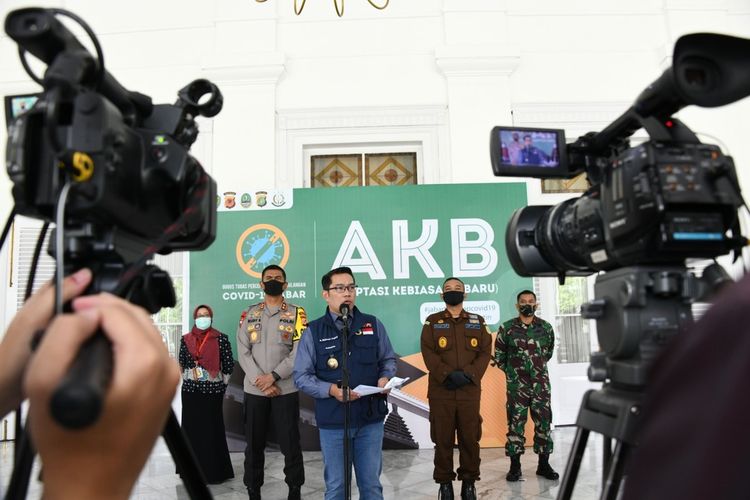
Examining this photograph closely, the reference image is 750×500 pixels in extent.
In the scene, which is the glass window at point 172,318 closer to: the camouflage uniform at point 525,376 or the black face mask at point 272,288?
the black face mask at point 272,288

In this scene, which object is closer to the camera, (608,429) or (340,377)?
(608,429)

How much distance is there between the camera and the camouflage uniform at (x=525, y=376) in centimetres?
443

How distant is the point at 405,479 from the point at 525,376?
4.50 feet

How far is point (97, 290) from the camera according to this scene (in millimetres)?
735

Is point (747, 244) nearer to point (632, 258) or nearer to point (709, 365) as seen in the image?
point (632, 258)

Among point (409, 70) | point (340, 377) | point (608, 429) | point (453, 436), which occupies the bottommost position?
point (453, 436)

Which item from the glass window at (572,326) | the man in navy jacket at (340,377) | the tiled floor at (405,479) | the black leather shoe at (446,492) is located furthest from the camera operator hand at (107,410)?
the glass window at (572,326)

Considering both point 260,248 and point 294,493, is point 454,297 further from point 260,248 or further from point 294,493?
point 260,248

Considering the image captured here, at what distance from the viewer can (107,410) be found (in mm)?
392

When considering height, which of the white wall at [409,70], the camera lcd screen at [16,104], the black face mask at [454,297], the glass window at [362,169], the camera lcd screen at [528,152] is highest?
the white wall at [409,70]

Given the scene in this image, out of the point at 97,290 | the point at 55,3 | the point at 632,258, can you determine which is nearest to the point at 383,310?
the point at 632,258

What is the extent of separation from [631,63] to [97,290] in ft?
23.9

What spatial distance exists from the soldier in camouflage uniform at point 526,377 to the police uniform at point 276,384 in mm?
1773

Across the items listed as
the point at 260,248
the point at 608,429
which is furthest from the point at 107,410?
the point at 260,248
